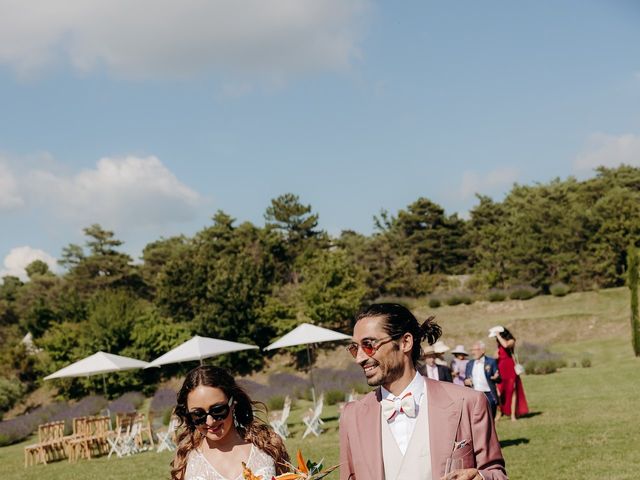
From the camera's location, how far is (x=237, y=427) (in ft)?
12.2

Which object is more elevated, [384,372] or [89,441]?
[384,372]

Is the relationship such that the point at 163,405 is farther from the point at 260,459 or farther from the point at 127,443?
the point at 260,459

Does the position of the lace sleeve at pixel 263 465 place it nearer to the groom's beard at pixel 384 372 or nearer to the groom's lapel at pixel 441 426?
the groom's beard at pixel 384 372

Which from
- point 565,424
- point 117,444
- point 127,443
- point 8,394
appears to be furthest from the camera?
point 8,394

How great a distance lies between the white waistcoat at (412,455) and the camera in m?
2.73

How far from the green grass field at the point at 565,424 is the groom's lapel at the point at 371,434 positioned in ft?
22.4

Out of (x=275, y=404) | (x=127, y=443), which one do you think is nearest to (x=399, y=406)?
(x=127, y=443)

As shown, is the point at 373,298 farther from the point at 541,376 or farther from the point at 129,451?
the point at 129,451

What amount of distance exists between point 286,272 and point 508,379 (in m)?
38.3

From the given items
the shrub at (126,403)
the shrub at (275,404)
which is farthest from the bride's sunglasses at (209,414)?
the shrub at (126,403)

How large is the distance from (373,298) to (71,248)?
28.1m

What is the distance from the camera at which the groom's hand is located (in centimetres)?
252

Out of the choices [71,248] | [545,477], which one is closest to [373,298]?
[71,248]

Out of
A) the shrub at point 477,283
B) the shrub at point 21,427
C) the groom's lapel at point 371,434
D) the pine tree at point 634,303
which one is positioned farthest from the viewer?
the shrub at point 477,283
